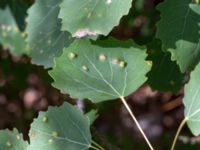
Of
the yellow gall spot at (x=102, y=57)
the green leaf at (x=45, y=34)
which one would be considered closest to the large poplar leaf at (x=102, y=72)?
the yellow gall spot at (x=102, y=57)

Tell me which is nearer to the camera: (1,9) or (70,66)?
(70,66)

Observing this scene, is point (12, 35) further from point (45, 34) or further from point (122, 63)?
point (122, 63)

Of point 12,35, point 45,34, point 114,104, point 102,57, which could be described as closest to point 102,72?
point 102,57

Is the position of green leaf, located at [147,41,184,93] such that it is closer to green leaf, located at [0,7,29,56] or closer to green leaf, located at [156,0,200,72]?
green leaf, located at [156,0,200,72]

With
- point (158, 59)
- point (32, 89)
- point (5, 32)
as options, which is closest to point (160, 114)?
point (32, 89)

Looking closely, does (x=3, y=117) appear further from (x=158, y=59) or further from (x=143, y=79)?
(x=143, y=79)

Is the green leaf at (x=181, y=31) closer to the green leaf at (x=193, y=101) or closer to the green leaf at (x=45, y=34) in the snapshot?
the green leaf at (x=193, y=101)

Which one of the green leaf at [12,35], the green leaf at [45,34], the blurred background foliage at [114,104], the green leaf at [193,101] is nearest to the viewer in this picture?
the green leaf at [193,101]
